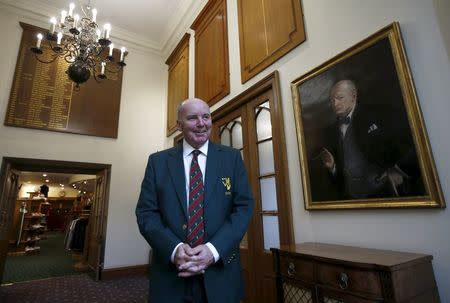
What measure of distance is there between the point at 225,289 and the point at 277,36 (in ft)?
8.13

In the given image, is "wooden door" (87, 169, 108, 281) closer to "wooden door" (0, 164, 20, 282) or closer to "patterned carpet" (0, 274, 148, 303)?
"patterned carpet" (0, 274, 148, 303)

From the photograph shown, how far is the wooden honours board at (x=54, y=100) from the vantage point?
442 centimetres

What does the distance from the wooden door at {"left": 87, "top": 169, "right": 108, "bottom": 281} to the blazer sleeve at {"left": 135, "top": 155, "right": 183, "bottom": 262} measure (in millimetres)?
4065

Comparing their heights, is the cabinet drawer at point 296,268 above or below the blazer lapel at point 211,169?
below

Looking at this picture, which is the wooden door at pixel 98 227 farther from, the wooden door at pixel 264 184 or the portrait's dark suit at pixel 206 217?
the portrait's dark suit at pixel 206 217

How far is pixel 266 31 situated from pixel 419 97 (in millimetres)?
1846

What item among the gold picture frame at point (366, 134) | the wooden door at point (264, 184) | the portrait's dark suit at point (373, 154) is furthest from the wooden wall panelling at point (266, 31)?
the portrait's dark suit at point (373, 154)

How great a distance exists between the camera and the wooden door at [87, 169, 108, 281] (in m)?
4.51

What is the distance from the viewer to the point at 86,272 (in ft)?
16.5

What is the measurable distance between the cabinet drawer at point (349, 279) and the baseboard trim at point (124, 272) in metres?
4.23

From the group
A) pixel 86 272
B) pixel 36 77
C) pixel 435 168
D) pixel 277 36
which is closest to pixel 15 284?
pixel 86 272

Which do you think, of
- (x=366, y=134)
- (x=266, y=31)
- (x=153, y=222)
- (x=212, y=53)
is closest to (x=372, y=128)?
(x=366, y=134)

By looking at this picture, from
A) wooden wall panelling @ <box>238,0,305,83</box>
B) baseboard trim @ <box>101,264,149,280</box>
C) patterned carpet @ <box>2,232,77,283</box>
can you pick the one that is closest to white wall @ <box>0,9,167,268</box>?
baseboard trim @ <box>101,264,149,280</box>

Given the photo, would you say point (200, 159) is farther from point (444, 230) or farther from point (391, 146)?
point (444, 230)
